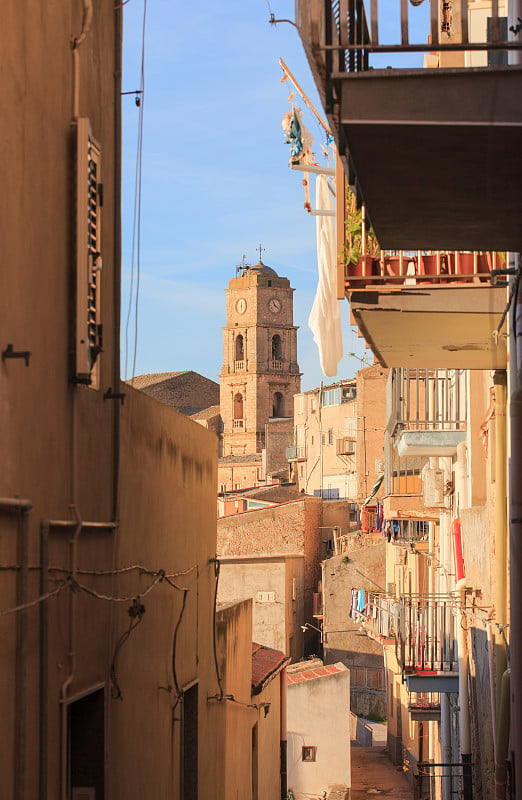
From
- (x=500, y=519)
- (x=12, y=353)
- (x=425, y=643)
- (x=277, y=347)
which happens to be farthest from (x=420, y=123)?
(x=277, y=347)

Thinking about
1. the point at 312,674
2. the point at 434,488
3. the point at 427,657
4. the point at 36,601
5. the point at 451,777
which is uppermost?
the point at 434,488

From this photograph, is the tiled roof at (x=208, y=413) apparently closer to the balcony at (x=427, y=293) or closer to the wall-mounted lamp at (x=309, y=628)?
the wall-mounted lamp at (x=309, y=628)

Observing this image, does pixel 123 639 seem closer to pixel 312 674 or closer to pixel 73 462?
pixel 73 462

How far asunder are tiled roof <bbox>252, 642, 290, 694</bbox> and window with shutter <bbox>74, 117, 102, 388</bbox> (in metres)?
9.83

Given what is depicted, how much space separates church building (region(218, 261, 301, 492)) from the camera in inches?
4818

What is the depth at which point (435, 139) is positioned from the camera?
4781 mm

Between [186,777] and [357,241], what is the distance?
16.5 feet

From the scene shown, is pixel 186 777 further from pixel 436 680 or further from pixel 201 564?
pixel 436 680

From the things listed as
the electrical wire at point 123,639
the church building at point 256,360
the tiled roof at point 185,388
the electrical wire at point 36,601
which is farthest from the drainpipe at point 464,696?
the tiled roof at point 185,388

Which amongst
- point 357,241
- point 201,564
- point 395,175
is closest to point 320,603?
point 201,564

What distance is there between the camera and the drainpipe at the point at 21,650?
5492 mm

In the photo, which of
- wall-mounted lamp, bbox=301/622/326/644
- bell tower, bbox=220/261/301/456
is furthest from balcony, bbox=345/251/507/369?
bell tower, bbox=220/261/301/456

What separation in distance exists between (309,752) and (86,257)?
84.4 ft

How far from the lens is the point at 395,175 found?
5.15 meters
